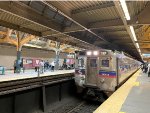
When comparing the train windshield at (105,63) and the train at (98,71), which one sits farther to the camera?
the train windshield at (105,63)

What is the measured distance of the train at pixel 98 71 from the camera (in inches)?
351

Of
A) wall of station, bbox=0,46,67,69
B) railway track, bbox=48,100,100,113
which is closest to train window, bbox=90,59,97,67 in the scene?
railway track, bbox=48,100,100,113

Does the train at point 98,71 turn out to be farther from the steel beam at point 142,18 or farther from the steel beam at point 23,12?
the steel beam at point 23,12

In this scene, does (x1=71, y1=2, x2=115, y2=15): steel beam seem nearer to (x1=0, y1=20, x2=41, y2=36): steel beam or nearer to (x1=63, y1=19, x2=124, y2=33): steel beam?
(x1=63, y1=19, x2=124, y2=33): steel beam

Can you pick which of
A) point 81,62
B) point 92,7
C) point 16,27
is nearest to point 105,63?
point 81,62

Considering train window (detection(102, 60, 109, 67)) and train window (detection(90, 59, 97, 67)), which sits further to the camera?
train window (detection(90, 59, 97, 67))

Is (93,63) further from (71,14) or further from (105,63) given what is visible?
(71,14)

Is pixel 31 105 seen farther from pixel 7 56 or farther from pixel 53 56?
pixel 53 56

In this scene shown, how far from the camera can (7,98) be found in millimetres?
6508

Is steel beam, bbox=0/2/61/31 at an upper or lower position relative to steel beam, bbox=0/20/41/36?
upper

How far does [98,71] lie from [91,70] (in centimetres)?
54

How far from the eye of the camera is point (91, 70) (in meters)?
9.70

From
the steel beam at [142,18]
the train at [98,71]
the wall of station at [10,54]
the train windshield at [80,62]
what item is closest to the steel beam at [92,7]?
the steel beam at [142,18]

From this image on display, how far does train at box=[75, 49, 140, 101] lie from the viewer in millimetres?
8906
